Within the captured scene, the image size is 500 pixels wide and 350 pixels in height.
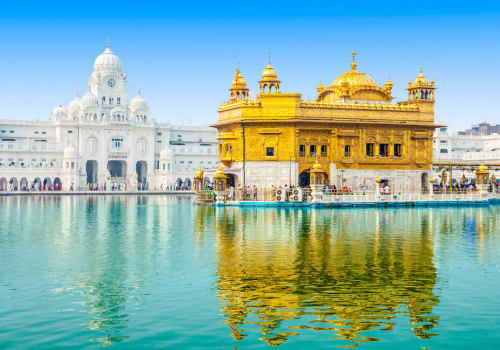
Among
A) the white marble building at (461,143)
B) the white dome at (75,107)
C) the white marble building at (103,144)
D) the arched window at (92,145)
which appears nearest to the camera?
the white marble building at (103,144)

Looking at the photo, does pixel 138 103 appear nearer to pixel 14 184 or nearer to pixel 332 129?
pixel 14 184

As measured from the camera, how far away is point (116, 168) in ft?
335

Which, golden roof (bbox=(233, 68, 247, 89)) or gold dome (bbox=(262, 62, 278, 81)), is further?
golden roof (bbox=(233, 68, 247, 89))

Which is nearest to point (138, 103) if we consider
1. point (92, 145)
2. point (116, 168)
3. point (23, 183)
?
point (116, 168)

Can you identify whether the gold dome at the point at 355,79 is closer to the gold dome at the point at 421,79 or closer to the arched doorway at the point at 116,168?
the gold dome at the point at 421,79

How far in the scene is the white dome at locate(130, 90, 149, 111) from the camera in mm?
102000

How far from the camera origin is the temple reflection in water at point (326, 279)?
477 inches

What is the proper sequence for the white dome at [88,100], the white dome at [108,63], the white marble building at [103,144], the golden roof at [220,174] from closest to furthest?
the golden roof at [220,174], the white marble building at [103,144], the white dome at [88,100], the white dome at [108,63]

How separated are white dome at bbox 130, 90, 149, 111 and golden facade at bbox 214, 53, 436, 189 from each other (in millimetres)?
47883

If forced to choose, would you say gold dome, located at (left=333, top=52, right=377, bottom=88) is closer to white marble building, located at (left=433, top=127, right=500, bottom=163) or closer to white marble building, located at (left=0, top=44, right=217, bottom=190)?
→ white marble building, located at (left=0, top=44, right=217, bottom=190)

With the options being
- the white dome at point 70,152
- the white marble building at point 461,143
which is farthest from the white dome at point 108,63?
the white marble building at point 461,143

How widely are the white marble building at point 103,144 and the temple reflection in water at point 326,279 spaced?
214 feet

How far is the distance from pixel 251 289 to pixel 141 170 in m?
87.9

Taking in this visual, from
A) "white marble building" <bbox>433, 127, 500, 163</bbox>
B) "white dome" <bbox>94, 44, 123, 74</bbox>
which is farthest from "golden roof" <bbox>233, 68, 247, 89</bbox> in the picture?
"white marble building" <bbox>433, 127, 500, 163</bbox>
